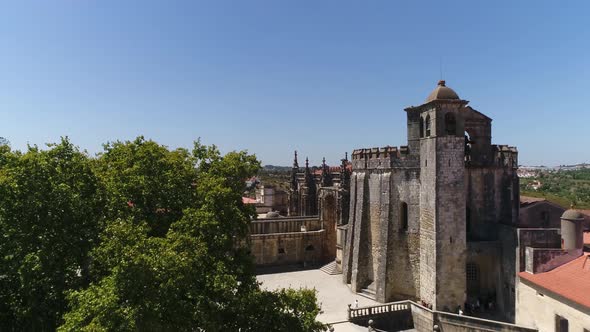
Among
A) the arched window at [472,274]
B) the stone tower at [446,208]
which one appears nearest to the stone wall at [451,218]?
the stone tower at [446,208]

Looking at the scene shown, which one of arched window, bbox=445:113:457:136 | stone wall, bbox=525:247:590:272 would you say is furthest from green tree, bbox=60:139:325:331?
arched window, bbox=445:113:457:136

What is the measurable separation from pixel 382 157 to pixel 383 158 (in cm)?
14

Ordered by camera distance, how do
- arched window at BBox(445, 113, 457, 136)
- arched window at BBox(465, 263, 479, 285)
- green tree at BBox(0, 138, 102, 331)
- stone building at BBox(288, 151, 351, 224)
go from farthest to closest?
stone building at BBox(288, 151, 351, 224)
arched window at BBox(465, 263, 479, 285)
arched window at BBox(445, 113, 457, 136)
green tree at BBox(0, 138, 102, 331)

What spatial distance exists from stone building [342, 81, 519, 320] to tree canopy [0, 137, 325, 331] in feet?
41.9

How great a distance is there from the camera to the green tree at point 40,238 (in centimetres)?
1377

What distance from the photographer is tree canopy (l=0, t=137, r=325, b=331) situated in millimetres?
12250

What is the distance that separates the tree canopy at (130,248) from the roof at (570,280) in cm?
1265

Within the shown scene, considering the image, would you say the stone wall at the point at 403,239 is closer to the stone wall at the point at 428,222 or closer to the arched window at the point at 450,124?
the stone wall at the point at 428,222

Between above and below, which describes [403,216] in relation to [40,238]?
below

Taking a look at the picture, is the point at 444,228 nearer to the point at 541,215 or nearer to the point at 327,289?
the point at 541,215

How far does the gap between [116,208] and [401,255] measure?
19.8 meters

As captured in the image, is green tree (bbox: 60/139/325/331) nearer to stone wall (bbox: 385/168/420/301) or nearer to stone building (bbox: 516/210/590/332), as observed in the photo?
stone building (bbox: 516/210/590/332)

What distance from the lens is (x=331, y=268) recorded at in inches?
1380

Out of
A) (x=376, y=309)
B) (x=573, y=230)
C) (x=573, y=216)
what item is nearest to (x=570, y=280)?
(x=573, y=230)
